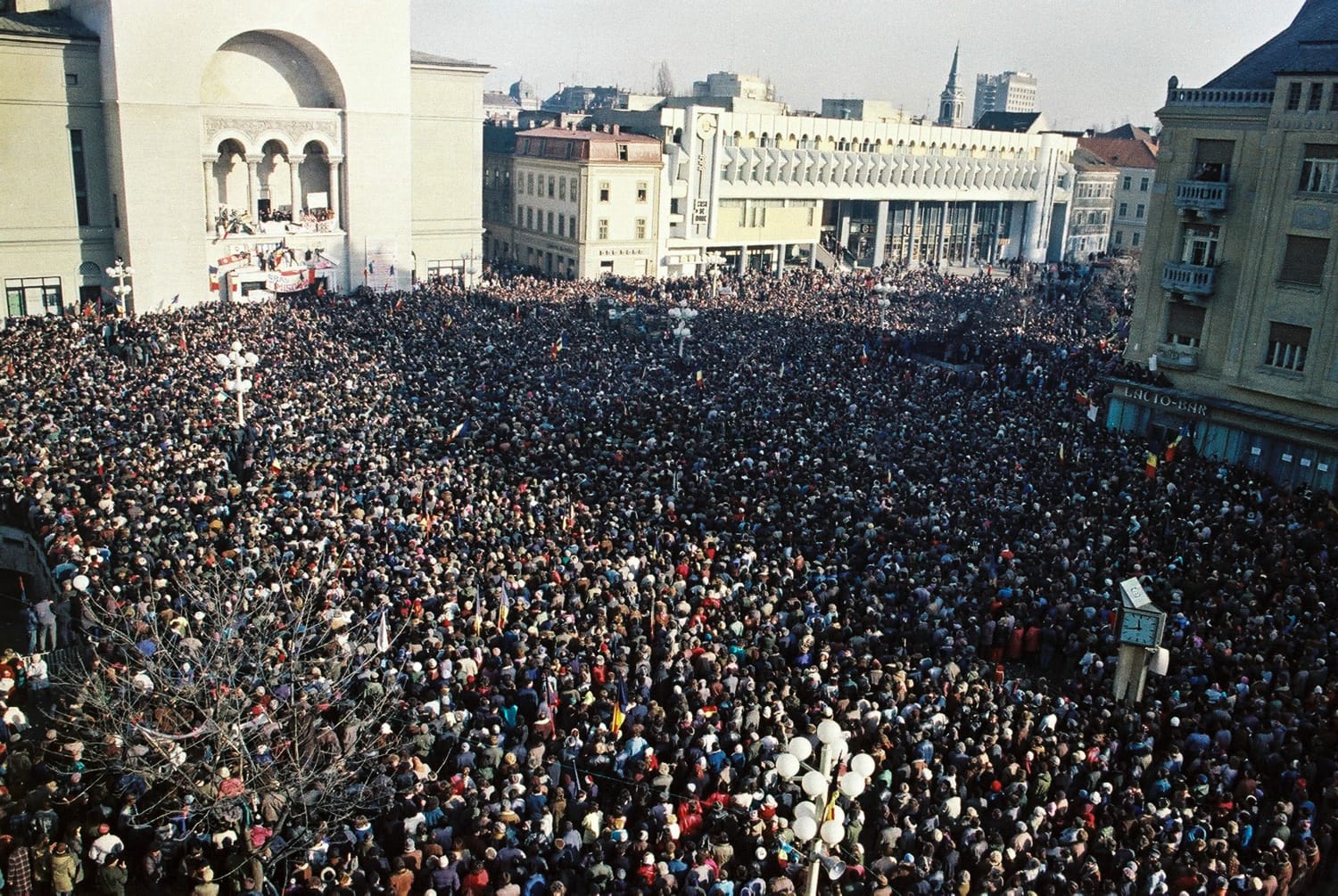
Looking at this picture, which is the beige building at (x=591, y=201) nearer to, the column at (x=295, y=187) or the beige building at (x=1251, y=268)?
the column at (x=295, y=187)

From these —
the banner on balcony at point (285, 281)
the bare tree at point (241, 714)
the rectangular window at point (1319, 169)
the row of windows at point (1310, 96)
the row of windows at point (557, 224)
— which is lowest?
the bare tree at point (241, 714)

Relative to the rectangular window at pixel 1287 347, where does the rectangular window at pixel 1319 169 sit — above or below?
above

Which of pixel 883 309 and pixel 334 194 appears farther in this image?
pixel 334 194

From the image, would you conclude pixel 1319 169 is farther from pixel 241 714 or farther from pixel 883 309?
pixel 241 714

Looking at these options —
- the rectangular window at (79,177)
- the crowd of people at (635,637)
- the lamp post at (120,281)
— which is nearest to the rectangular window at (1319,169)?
the crowd of people at (635,637)

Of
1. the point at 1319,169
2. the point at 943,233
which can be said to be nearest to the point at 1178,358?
the point at 1319,169

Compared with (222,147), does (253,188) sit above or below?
below

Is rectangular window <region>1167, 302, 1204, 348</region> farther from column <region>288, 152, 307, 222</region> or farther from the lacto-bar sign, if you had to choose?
column <region>288, 152, 307, 222</region>
